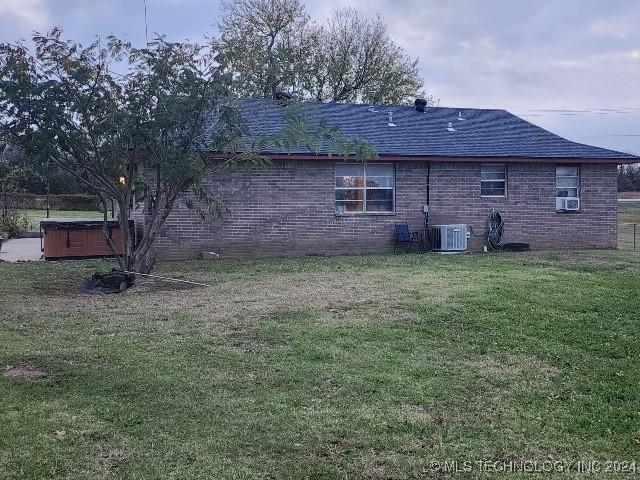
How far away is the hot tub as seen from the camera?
15219 mm

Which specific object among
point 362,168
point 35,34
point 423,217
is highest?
point 35,34

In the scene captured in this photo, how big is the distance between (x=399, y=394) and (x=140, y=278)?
7.63 metres

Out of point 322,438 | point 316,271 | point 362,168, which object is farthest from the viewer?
point 362,168

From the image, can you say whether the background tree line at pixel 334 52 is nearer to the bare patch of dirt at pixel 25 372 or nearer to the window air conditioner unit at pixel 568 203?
the window air conditioner unit at pixel 568 203

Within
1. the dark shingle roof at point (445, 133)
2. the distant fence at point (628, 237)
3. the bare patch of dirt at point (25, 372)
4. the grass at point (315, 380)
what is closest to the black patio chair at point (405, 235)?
the dark shingle roof at point (445, 133)

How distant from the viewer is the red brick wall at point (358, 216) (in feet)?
53.2

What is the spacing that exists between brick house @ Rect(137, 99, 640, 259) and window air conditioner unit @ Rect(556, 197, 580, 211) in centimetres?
6

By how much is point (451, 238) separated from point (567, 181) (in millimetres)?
4282

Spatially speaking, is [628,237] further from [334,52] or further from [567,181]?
[334,52]

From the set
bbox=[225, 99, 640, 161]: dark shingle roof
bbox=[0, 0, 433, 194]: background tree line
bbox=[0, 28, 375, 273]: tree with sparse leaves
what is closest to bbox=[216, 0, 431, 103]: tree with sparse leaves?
bbox=[0, 0, 433, 194]: background tree line

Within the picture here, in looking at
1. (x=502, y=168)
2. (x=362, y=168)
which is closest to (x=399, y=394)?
(x=362, y=168)

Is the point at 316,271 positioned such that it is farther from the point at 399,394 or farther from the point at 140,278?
the point at 399,394

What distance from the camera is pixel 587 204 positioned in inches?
738

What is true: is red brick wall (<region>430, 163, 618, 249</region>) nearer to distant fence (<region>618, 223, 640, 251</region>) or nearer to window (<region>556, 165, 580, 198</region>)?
window (<region>556, 165, 580, 198</region>)
